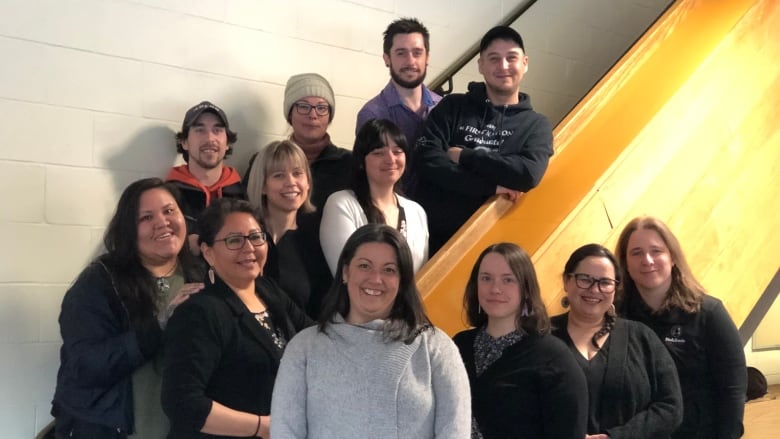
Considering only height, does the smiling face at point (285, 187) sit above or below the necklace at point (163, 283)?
above

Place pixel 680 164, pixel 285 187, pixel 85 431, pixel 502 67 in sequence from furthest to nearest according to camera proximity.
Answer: pixel 680 164, pixel 502 67, pixel 285 187, pixel 85 431

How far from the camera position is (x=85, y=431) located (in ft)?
7.15

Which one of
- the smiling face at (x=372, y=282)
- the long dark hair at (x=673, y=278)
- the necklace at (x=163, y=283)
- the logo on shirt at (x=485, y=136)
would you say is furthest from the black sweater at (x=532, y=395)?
the logo on shirt at (x=485, y=136)

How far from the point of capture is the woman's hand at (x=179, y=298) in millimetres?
2092

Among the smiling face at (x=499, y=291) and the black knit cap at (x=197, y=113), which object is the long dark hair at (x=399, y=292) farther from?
the black knit cap at (x=197, y=113)

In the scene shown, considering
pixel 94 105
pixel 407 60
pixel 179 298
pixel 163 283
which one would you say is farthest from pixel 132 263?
pixel 407 60

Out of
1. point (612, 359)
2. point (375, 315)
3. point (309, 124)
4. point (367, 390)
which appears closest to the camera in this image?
point (367, 390)

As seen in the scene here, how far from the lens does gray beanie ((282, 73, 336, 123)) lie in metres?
3.21

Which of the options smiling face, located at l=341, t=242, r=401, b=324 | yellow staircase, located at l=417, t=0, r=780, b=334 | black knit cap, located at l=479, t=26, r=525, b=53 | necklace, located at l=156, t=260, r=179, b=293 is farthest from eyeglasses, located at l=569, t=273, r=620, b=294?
necklace, located at l=156, t=260, r=179, b=293

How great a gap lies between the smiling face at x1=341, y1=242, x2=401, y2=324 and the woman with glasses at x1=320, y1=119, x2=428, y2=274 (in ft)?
2.05

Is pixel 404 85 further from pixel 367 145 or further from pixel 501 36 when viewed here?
pixel 367 145

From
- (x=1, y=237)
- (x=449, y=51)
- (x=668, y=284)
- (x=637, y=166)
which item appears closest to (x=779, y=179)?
(x=637, y=166)

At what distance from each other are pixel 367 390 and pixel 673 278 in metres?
1.28

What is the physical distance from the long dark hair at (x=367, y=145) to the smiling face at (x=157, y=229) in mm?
610
